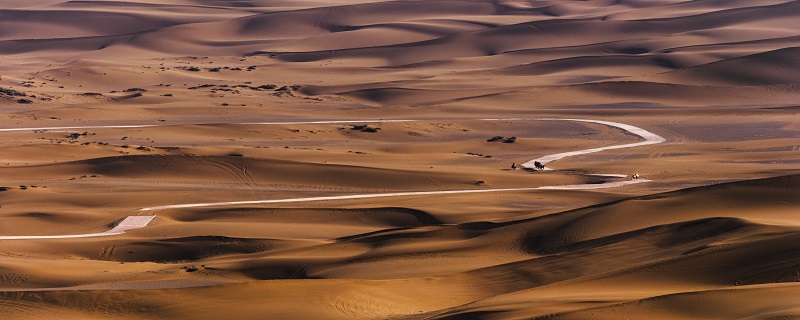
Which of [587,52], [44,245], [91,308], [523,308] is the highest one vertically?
[523,308]

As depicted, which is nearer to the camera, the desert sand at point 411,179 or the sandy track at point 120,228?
the desert sand at point 411,179

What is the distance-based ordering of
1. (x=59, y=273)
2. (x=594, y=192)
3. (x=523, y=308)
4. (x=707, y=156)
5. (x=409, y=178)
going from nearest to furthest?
(x=523, y=308)
(x=59, y=273)
(x=594, y=192)
(x=409, y=178)
(x=707, y=156)

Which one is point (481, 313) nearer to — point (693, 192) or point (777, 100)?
point (693, 192)

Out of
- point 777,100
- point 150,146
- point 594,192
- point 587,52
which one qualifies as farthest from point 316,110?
point 587,52

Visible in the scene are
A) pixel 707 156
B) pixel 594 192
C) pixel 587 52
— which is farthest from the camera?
pixel 587 52

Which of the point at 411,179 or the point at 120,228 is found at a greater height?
the point at 120,228

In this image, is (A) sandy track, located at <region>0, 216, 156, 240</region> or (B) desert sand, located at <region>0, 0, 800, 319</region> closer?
(B) desert sand, located at <region>0, 0, 800, 319</region>

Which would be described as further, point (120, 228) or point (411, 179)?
point (411, 179)

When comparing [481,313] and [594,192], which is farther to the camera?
[594,192]
